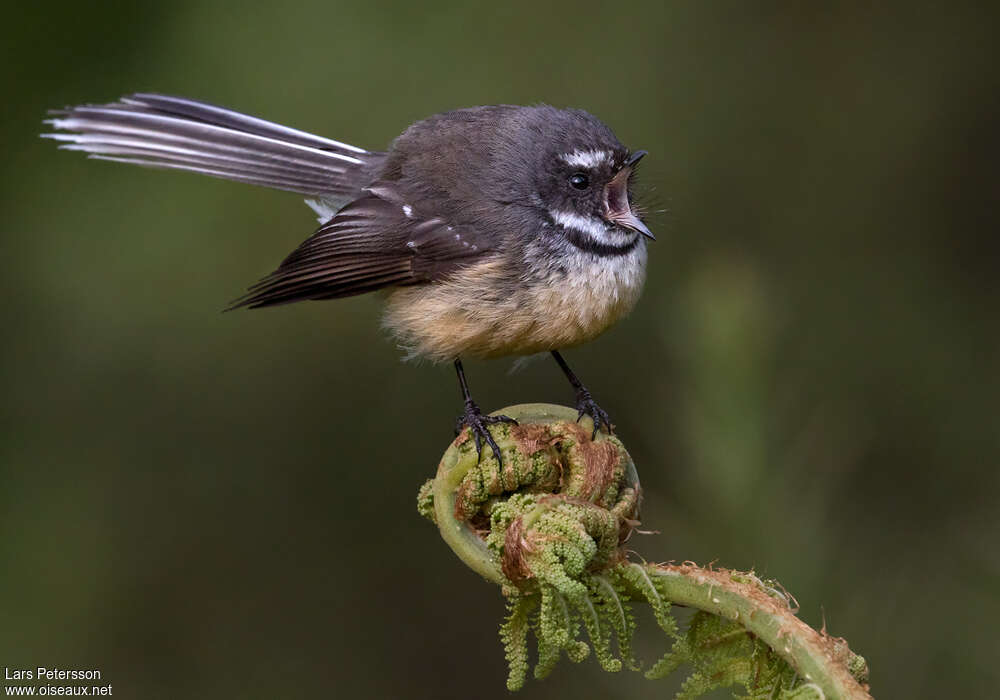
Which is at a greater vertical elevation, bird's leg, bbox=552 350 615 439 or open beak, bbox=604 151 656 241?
open beak, bbox=604 151 656 241

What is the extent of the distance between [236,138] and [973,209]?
316 cm

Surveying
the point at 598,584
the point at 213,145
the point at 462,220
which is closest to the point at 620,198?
the point at 462,220

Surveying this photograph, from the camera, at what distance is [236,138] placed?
13.3ft

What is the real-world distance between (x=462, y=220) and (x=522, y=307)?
16.9 inches

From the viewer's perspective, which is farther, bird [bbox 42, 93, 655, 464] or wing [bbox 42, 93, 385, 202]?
wing [bbox 42, 93, 385, 202]

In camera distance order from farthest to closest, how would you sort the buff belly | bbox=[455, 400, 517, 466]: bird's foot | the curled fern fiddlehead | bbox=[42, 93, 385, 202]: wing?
bbox=[42, 93, 385, 202]: wing
the buff belly
bbox=[455, 400, 517, 466]: bird's foot
the curled fern fiddlehead

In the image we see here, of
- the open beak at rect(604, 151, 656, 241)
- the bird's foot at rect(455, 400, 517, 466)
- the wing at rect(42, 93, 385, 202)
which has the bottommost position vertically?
the bird's foot at rect(455, 400, 517, 466)

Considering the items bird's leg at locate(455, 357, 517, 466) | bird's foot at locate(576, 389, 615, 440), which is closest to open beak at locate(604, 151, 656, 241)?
bird's foot at locate(576, 389, 615, 440)

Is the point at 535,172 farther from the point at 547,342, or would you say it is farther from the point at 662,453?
the point at 662,453

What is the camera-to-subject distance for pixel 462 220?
377 cm

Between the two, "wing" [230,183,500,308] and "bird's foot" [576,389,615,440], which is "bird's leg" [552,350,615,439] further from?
"wing" [230,183,500,308]

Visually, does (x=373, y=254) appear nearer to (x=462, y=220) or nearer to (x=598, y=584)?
(x=462, y=220)

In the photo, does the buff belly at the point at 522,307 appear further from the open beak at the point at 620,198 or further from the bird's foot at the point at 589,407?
the bird's foot at the point at 589,407

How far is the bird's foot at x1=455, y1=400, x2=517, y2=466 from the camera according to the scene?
243 centimetres
